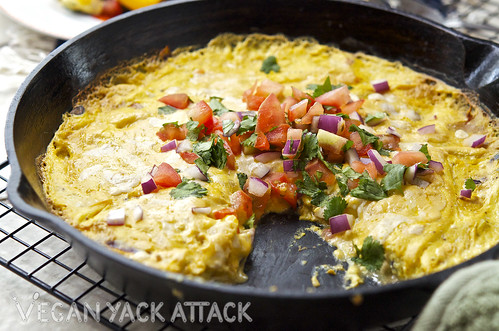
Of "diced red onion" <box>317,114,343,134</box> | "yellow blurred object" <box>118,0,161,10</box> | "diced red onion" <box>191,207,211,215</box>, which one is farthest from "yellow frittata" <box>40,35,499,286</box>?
"yellow blurred object" <box>118,0,161,10</box>

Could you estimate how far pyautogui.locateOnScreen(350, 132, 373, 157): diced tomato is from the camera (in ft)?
10.3

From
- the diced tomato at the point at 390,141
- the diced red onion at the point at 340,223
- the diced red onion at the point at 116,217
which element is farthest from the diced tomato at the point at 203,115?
the diced tomato at the point at 390,141

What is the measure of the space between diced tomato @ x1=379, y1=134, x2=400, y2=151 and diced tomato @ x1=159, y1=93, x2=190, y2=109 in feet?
4.48

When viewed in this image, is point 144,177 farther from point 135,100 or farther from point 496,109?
point 496,109

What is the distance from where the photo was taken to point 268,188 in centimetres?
294

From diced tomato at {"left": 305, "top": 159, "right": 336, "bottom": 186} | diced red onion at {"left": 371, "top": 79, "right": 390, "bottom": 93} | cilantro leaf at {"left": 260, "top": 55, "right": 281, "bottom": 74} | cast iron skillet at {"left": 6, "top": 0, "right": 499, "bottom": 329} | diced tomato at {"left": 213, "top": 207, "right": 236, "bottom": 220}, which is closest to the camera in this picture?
cast iron skillet at {"left": 6, "top": 0, "right": 499, "bottom": 329}

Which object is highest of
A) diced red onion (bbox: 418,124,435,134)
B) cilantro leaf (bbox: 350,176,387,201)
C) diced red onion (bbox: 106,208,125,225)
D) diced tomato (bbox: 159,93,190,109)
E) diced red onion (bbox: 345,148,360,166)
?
diced red onion (bbox: 418,124,435,134)

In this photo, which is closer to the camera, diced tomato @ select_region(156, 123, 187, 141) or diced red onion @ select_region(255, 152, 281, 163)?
diced red onion @ select_region(255, 152, 281, 163)

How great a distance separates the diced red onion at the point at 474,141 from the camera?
10.8 feet

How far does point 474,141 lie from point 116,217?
2328 millimetres

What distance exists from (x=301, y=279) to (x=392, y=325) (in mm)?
499

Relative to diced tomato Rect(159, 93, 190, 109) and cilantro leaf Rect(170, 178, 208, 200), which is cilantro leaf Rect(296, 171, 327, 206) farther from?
diced tomato Rect(159, 93, 190, 109)

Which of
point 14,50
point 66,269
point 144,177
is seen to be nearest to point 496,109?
point 144,177

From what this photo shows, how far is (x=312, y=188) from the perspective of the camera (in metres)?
3.03
